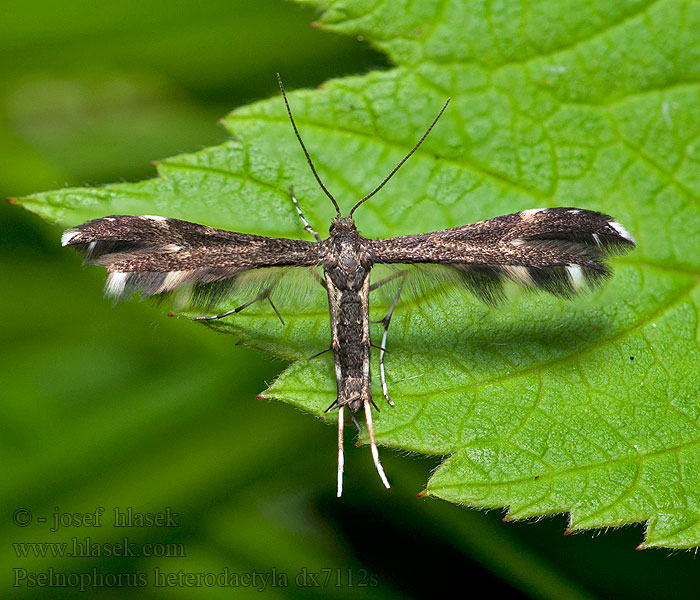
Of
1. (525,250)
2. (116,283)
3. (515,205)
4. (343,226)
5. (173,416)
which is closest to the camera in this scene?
(116,283)

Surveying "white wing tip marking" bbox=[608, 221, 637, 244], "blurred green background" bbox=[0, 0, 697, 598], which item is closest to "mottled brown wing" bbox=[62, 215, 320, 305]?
"blurred green background" bbox=[0, 0, 697, 598]

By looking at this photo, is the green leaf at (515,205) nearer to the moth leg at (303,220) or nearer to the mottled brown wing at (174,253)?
the moth leg at (303,220)

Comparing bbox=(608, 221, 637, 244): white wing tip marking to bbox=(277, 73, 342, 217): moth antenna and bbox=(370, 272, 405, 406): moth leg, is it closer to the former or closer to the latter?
bbox=(370, 272, 405, 406): moth leg

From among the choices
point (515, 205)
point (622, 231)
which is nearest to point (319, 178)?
point (515, 205)

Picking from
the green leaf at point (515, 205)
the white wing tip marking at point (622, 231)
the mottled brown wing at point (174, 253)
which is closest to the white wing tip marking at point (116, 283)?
the mottled brown wing at point (174, 253)

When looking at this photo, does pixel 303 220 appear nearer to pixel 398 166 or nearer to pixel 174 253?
pixel 398 166

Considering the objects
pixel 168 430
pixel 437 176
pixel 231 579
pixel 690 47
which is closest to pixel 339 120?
pixel 437 176

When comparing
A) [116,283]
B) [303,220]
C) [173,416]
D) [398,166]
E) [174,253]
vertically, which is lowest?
[173,416]
